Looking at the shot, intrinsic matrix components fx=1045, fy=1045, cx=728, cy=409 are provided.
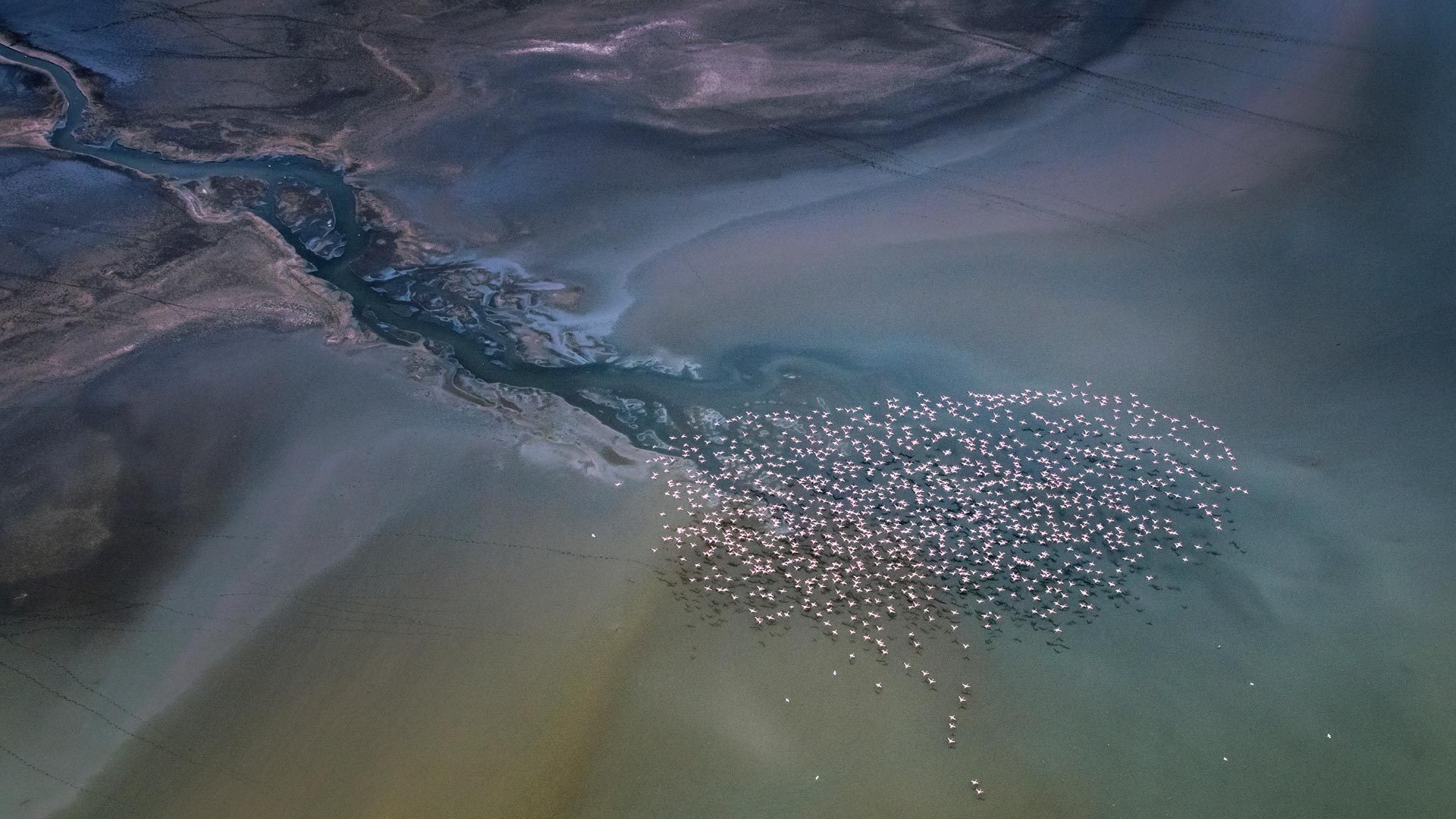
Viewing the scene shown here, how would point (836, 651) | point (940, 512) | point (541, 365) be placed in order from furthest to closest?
point (541, 365) → point (940, 512) → point (836, 651)

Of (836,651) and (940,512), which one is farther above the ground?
(940,512)

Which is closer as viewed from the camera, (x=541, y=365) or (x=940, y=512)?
(x=940, y=512)

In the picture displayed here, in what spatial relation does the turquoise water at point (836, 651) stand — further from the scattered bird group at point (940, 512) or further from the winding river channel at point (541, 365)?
the scattered bird group at point (940, 512)

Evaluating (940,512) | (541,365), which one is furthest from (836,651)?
(541,365)

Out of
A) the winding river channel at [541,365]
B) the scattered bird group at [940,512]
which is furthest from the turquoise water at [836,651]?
the scattered bird group at [940,512]

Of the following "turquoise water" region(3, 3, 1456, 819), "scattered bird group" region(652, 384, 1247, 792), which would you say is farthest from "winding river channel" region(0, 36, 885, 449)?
"scattered bird group" region(652, 384, 1247, 792)

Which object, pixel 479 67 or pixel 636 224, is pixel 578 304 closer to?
pixel 636 224

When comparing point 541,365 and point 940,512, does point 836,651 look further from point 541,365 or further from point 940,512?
point 541,365

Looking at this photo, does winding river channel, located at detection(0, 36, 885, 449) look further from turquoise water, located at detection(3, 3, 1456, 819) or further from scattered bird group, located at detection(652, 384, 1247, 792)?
scattered bird group, located at detection(652, 384, 1247, 792)
